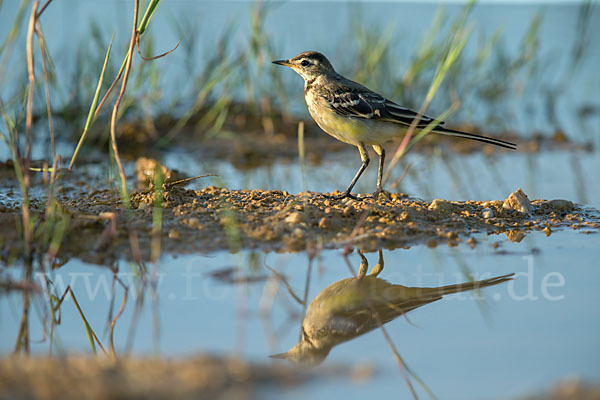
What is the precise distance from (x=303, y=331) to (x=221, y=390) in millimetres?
905

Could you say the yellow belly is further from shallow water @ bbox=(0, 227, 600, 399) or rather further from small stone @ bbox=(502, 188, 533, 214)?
shallow water @ bbox=(0, 227, 600, 399)

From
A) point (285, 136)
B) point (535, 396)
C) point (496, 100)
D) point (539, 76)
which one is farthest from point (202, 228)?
point (539, 76)

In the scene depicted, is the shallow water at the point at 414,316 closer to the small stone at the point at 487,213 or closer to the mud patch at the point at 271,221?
the mud patch at the point at 271,221

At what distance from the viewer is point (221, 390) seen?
8.45ft

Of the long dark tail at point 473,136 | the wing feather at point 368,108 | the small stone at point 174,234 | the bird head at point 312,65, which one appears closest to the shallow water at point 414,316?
the small stone at point 174,234

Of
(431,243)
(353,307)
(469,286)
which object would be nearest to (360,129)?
(431,243)

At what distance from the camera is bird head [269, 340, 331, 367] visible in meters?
3.04

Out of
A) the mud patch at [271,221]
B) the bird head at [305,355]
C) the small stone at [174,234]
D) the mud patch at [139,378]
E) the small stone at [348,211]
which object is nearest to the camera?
the mud patch at [139,378]

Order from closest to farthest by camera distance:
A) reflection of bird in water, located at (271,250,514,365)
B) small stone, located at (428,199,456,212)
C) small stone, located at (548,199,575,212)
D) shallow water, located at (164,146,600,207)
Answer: reflection of bird in water, located at (271,250,514,365) → small stone, located at (428,199,456,212) → small stone, located at (548,199,575,212) → shallow water, located at (164,146,600,207)

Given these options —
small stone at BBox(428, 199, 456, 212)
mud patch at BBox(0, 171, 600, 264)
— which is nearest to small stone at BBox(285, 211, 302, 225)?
mud patch at BBox(0, 171, 600, 264)

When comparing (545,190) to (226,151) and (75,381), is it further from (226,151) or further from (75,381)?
(75,381)

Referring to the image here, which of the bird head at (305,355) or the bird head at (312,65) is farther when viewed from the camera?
the bird head at (312,65)

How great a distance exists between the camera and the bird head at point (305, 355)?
3035 mm

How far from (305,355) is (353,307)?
2.42ft
